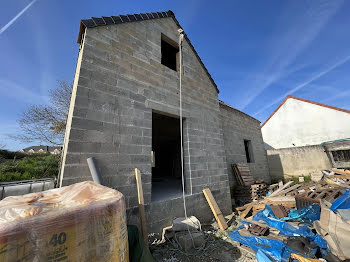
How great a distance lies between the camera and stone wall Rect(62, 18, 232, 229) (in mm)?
2992

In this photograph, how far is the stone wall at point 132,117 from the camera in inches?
118

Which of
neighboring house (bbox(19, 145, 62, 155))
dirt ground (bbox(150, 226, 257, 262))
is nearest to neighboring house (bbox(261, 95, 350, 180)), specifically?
dirt ground (bbox(150, 226, 257, 262))

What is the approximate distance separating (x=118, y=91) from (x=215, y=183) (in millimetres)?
4336

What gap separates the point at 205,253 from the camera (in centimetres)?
312

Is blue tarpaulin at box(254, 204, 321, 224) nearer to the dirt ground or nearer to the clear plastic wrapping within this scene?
the dirt ground

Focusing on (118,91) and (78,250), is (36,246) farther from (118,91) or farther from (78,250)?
(118,91)

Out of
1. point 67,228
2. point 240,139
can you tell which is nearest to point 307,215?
point 240,139

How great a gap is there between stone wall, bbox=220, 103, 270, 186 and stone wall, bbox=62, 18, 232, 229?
7.14ft

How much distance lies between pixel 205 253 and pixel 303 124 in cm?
1668

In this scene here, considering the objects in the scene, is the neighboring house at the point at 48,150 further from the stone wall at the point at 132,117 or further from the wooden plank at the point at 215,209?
the wooden plank at the point at 215,209

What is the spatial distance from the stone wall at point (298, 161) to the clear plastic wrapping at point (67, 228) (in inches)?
533

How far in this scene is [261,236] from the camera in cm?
341

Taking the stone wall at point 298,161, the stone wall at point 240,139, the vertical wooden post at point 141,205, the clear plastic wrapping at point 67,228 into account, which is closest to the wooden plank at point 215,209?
the vertical wooden post at point 141,205

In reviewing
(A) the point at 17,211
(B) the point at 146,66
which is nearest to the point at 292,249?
(A) the point at 17,211
